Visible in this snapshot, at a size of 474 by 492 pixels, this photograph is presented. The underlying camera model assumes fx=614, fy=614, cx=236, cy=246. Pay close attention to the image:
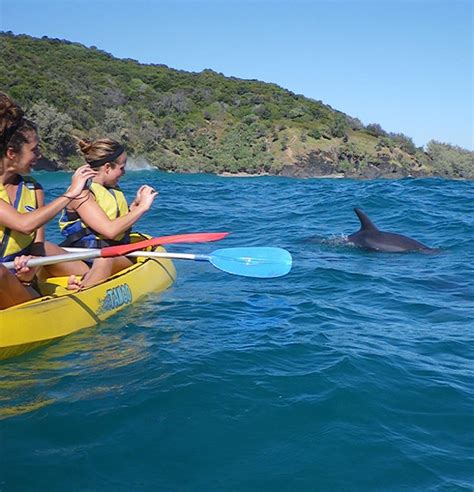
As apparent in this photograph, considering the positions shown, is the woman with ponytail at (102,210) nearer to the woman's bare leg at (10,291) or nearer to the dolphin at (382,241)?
the woman's bare leg at (10,291)

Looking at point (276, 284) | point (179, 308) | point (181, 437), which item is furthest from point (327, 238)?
point (181, 437)

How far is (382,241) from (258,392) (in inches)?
221

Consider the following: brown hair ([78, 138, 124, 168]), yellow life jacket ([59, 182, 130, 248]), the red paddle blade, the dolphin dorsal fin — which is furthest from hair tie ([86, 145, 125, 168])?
the dolphin dorsal fin

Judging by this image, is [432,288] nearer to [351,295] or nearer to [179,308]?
[351,295]

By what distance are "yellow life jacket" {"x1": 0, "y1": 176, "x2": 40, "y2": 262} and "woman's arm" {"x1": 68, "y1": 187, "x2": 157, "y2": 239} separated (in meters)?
0.74

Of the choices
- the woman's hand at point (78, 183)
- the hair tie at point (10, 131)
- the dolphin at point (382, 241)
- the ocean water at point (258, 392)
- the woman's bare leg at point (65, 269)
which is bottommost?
the ocean water at point (258, 392)

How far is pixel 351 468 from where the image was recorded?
3.04 metres

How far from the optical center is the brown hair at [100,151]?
5.79 m

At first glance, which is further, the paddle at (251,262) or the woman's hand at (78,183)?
the paddle at (251,262)

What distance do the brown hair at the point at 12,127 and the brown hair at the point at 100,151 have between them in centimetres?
133

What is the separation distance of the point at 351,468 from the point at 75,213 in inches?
156

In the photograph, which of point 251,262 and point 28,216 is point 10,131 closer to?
point 28,216

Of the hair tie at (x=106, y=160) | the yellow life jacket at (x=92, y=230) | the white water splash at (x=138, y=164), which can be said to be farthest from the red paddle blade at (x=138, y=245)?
the white water splash at (x=138, y=164)

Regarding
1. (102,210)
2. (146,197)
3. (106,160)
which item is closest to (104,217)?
(102,210)
